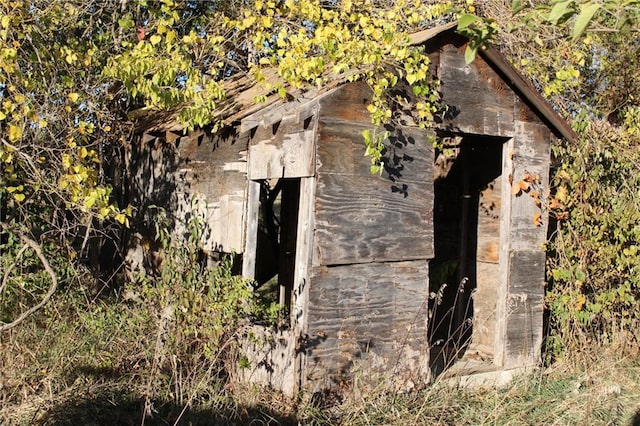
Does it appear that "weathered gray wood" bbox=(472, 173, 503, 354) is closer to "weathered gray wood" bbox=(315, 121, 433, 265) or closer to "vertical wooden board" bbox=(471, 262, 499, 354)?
"vertical wooden board" bbox=(471, 262, 499, 354)

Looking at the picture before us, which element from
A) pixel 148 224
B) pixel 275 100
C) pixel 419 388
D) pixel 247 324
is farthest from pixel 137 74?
pixel 419 388

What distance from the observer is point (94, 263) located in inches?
321

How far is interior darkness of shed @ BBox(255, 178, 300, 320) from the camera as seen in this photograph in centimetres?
830

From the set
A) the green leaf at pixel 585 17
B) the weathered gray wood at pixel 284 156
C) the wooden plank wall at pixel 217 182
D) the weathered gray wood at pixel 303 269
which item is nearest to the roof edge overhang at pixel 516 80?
the weathered gray wood at pixel 284 156

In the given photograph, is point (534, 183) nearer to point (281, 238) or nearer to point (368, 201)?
point (368, 201)

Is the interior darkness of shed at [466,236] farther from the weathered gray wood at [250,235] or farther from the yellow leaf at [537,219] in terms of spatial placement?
the weathered gray wood at [250,235]

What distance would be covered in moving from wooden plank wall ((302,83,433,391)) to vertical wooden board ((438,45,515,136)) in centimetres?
51

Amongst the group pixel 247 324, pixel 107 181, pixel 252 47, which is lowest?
pixel 247 324

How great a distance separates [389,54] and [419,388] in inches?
112

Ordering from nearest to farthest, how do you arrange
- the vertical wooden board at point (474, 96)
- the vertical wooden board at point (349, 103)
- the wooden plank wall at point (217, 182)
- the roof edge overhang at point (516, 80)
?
the vertical wooden board at point (349, 103)
the roof edge overhang at point (516, 80)
the vertical wooden board at point (474, 96)
the wooden plank wall at point (217, 182)

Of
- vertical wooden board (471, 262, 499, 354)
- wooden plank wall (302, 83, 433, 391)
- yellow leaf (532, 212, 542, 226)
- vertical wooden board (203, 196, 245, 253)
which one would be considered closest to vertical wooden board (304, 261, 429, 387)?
wooden plank wall (302, 83, 433, 391)

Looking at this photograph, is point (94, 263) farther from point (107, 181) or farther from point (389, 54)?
point (389, 54)

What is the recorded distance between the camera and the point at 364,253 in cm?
564

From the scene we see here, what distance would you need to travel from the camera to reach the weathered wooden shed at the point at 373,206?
17.8ft
